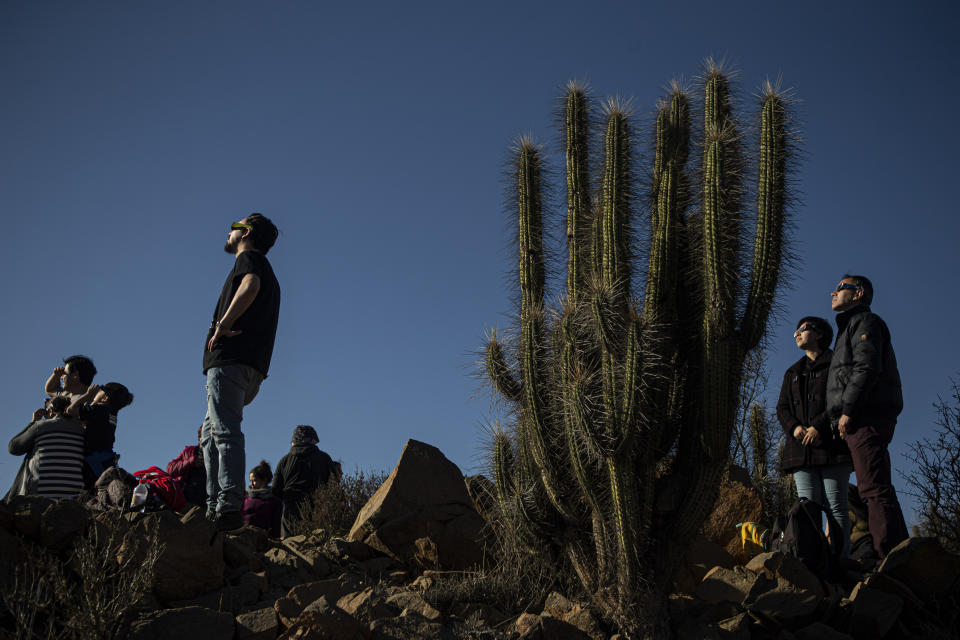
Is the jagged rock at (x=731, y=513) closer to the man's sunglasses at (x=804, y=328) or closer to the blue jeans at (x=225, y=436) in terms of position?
the man's sunglasses at (x=804, y=328)

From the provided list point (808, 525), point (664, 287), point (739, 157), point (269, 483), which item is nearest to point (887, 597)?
point (808, 525)

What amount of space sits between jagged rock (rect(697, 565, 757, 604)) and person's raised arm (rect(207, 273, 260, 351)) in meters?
3.47

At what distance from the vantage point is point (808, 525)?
4.98 m

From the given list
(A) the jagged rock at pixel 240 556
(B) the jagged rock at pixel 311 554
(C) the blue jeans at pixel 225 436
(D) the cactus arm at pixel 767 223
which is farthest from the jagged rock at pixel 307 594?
(D) the cactus arm at pixel 767 223

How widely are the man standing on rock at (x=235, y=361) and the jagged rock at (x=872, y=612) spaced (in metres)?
3.77

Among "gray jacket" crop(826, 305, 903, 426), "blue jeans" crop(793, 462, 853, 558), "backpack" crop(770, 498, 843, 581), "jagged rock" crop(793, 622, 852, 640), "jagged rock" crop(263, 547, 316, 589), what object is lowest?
"jagged rock" crop(793, 622, 852, 640)

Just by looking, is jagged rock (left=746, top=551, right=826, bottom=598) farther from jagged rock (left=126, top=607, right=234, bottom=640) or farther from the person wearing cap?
the person wearing cap

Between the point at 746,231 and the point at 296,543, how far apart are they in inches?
150

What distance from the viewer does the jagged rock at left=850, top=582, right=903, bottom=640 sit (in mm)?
4293

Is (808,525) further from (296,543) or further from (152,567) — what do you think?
(152,567)

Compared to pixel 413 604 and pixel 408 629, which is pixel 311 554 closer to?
pixel 413 604

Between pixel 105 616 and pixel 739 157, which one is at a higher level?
pixel 739 157

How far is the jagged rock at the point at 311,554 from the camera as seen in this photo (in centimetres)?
476

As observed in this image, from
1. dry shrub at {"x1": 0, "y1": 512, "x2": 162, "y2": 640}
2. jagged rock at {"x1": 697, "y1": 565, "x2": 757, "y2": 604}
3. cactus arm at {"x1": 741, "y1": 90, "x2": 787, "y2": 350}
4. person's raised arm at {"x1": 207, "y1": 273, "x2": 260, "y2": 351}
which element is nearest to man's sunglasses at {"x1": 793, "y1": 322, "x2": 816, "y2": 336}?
cactus arm at {"x1": 741, "y1": 90, "x2": 787, "y2": 350}
